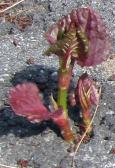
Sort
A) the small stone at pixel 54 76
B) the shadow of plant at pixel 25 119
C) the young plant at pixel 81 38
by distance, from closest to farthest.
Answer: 1. the young plant at pixel 81 38
2. the shadow of plant at pixel 25 119
3. the small stone at pixel 54 76

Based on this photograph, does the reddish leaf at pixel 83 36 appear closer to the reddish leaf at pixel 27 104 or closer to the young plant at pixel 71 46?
the young plant at pixel 71 46

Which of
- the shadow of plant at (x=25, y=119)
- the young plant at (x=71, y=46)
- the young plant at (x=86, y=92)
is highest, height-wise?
the young plant at (x=71, y=46)

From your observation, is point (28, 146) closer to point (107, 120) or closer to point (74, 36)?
point (107, 120)

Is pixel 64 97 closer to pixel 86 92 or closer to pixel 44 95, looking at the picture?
pixel 86 92

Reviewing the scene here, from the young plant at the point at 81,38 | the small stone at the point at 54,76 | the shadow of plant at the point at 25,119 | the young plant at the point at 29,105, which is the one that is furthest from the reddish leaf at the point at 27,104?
the small stone at the point at 54,76

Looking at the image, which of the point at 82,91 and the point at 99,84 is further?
the point at 99,84

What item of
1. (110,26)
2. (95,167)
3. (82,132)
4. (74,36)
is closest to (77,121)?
(82,132)

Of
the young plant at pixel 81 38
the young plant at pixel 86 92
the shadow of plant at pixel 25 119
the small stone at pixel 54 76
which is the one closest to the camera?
the young plant at pixel 81 38
